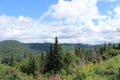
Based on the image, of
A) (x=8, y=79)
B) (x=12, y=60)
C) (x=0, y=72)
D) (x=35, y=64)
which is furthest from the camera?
(x=12, y=60)

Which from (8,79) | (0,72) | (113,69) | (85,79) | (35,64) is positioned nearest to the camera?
(85,79)

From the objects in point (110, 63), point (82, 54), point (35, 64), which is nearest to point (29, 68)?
point (35, 64)

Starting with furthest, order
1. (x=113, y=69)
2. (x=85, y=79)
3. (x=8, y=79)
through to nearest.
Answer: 1. (x=8, y=79)
2. (x=113, y=69)
3. (x=85, y=79)

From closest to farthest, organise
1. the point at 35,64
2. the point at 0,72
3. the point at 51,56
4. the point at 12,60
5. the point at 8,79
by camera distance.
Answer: the point at 8,79 → the point at 0,72 → the point at 51,56 → the point at 35,64 → the point at 12,60

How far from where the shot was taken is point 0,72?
2398 centimetres

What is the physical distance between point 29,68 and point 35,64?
3.98 meters

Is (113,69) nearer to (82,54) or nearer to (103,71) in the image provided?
(103,71)

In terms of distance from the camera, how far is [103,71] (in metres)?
14.7

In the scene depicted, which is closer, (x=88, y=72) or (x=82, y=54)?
(x=88, y=72)

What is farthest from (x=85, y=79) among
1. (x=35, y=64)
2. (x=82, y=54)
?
(x=82, y=54)

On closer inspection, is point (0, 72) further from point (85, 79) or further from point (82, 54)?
point (82, 54)

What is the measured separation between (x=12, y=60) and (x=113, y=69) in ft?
367

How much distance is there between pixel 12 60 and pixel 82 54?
86.5 feet

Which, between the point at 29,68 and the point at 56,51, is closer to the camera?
the point at 56,51
